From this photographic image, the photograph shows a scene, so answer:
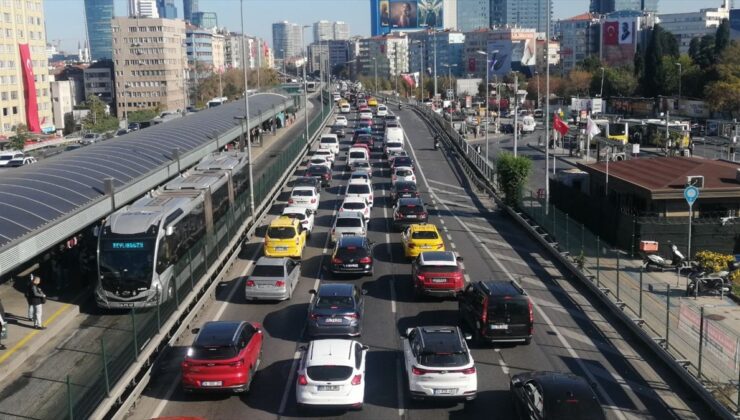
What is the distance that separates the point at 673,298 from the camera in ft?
78.0

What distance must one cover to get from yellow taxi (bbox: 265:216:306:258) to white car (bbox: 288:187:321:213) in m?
7.57

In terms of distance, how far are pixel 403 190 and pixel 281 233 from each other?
40.6ft

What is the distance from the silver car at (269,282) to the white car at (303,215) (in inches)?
319

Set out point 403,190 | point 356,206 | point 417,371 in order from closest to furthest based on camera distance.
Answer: point 417,371, point 356,206, point 403,190

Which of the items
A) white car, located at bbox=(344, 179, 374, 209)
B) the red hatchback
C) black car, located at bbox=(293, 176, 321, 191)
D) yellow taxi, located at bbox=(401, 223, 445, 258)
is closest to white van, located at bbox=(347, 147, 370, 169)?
black car, located at bbox=(293, 176, 321, 191)

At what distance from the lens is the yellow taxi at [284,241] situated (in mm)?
27609

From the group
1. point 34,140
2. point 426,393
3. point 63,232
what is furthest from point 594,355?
Answer: point 34,140

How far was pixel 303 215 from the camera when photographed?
106 feet

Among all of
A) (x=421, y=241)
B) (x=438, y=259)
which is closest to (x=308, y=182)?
(x=421, y=241)

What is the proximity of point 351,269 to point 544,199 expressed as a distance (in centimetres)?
1109

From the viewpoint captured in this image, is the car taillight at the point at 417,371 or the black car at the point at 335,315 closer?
the car taillight at the point at 417,371

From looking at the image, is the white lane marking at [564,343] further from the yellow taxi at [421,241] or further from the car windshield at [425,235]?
the car windshield at [425,235]

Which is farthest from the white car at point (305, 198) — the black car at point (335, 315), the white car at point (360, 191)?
the black car at point (335, 315)

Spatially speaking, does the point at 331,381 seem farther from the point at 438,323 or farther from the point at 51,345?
the point at 51,345
